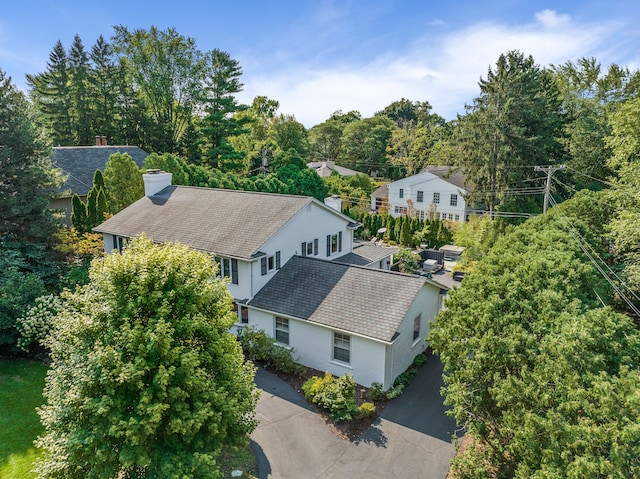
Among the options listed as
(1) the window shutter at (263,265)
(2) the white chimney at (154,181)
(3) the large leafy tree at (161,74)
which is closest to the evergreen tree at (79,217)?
(2) the white chimney at (154,181)

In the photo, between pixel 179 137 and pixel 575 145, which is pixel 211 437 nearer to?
pixel 575 145

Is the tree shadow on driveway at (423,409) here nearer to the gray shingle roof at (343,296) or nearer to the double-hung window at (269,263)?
the gray shingle roof at (343,296)

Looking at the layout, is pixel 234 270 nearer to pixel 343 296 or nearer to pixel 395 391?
pixel 343 296

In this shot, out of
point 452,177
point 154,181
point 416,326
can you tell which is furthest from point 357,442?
point 452,177

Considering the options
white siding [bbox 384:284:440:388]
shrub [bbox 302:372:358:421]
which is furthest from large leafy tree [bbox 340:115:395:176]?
shrub [bbox 302:372:358:421]

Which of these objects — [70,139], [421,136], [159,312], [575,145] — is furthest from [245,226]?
[421,136]

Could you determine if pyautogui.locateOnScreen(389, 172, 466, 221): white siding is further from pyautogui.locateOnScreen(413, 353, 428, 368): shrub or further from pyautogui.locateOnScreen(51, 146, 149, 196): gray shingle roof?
pyautogui.locateOnScreen(51, 146, 149, 196): gray shingle roof
